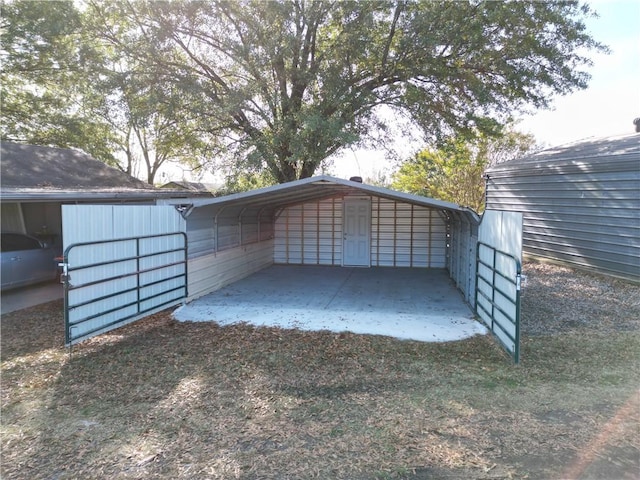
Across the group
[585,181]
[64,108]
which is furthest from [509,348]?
[64,108]

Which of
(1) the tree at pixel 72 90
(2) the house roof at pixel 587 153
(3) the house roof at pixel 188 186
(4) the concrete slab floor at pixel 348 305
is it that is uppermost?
(1) the tree at pixel 72 90

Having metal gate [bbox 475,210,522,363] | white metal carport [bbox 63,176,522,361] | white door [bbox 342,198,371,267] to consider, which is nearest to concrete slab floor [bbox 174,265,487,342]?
white metal carport [bbox 63,176,522,361]

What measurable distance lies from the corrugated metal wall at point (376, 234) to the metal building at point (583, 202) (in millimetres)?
2442

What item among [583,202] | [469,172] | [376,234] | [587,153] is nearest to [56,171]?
[376,234]

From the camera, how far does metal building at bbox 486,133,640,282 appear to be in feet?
28.9

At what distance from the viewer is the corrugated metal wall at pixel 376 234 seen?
41.1 ft

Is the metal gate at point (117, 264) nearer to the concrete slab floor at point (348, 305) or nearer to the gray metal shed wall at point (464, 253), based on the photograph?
the concrete slab floor at point (348, 305)

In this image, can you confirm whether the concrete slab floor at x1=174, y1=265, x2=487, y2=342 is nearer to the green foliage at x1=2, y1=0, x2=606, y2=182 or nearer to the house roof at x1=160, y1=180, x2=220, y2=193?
the green foliage at x1=2, y1=0, x2=606, y2=182

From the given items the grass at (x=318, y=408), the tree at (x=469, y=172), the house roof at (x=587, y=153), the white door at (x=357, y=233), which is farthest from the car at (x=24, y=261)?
the tree at (x=469, y=172)

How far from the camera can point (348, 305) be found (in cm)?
775

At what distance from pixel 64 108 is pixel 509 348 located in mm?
17980

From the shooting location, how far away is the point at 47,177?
1029cm

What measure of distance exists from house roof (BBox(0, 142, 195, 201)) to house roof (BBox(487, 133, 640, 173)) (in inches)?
391

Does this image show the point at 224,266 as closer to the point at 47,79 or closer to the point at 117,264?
the point at 117,264
